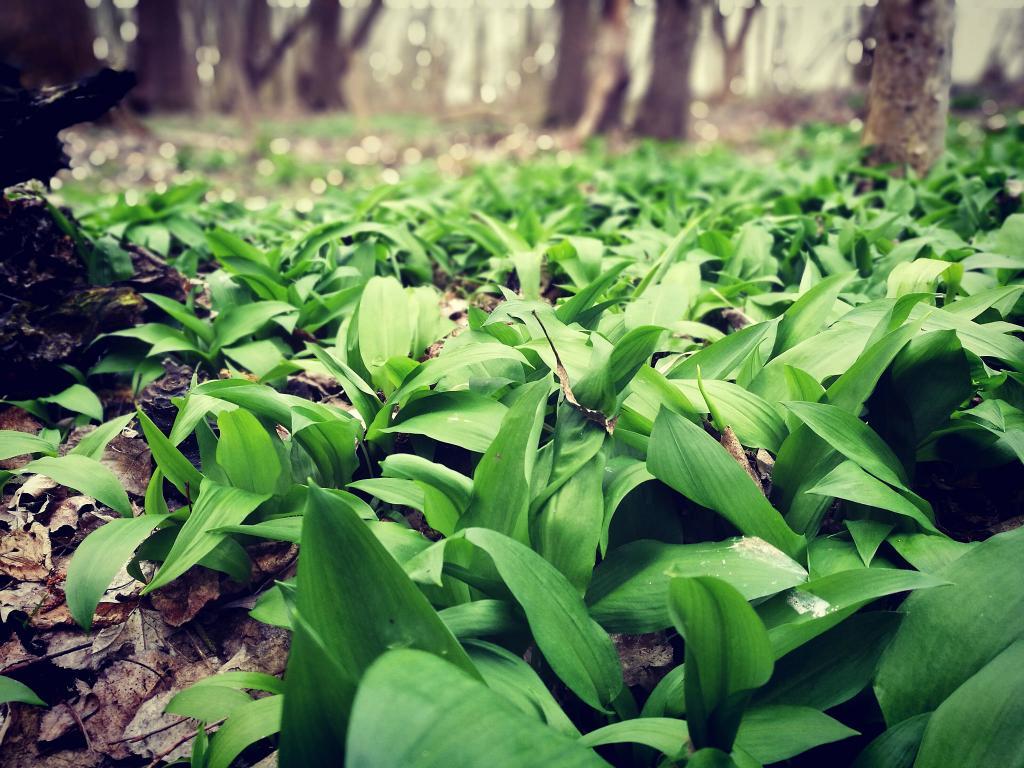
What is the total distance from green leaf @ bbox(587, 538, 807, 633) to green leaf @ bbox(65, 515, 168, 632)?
0.80 m

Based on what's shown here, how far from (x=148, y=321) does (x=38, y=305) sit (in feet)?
0.98

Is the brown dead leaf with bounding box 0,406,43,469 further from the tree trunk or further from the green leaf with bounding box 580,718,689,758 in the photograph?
the tree trunk

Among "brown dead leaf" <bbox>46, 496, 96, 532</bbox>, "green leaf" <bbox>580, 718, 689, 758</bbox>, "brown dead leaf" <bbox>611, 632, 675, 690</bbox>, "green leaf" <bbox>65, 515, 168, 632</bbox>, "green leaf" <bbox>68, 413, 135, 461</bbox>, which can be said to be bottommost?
"brown dead leaf" <bbox>611, 632, 675, 690</bbox>

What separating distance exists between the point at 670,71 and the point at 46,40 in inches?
327


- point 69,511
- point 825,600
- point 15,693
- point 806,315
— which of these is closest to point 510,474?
point 825,600

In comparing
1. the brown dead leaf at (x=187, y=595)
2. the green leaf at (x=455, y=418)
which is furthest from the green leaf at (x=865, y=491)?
the brown dead leaf at (x=187, y=595)

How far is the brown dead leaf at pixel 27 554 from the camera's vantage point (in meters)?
1.29

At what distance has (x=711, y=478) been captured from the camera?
41.4 inches

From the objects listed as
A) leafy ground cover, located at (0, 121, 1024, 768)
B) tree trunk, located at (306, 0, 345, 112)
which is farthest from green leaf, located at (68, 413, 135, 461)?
tree trunk, located at (306, 0, 345, 112)

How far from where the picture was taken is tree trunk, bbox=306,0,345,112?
1430 cm

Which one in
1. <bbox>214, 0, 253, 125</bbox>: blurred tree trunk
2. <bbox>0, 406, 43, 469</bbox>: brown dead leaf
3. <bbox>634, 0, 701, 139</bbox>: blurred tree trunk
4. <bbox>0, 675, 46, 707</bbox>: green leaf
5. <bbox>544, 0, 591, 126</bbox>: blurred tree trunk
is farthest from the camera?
<bbox>214, 0, 253, 125</bbox>: blurred tree trunk

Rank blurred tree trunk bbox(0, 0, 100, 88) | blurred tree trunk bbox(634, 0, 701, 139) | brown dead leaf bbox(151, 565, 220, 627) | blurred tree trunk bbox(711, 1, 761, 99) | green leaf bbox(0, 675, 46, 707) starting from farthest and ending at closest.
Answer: blurred tree trunk bbox(711, 1, 761, 99)
blurred tree trunk bbox(0, 0, 100, 88)
blurred tree trunk bbox(634, 0, 701, 139)
brown dead leaf bbox(151, 565, 220, 627)
green leaf bbox(0, 675, 46, 707)

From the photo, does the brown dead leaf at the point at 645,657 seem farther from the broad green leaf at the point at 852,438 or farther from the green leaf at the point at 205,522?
the green leaf at the point at 205,522

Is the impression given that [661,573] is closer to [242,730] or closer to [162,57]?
[242,730]
